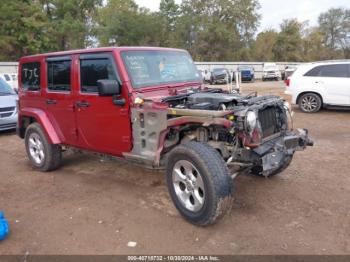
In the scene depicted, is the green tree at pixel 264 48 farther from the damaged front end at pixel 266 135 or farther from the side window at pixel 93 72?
the damaged front end at pixel 266 135

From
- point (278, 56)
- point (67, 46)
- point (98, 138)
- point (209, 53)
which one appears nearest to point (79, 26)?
point (67, 46)

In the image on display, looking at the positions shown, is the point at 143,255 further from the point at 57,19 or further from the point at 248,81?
the point at 57,19

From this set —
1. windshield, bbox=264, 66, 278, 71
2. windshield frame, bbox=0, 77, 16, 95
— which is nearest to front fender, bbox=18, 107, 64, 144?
windshield frame, bbox=0, 77, 16, 95

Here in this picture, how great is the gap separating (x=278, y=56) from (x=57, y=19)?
1616 inches

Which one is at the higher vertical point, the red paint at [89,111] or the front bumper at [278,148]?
the red paint at [89,111]

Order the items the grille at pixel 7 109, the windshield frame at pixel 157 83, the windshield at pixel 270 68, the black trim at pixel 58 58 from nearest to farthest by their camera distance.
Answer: the windshield frame at pixel 157 83 < the black trim at pixel 58 58 < the grille at pixel 7 109 < the windshield at pixel 270 68

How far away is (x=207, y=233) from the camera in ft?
12.8

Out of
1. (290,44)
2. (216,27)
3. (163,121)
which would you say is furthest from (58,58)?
(290,44)

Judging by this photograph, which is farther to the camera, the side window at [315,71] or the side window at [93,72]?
the side window at [315,71]

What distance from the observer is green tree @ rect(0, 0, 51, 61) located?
39594 mm

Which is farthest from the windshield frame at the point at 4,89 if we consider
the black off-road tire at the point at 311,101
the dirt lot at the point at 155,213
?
the black off-road tire at the point at 311,101

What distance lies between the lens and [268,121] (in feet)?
14.5

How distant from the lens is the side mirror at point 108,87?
443 cm

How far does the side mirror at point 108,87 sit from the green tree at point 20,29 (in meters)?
39.2
